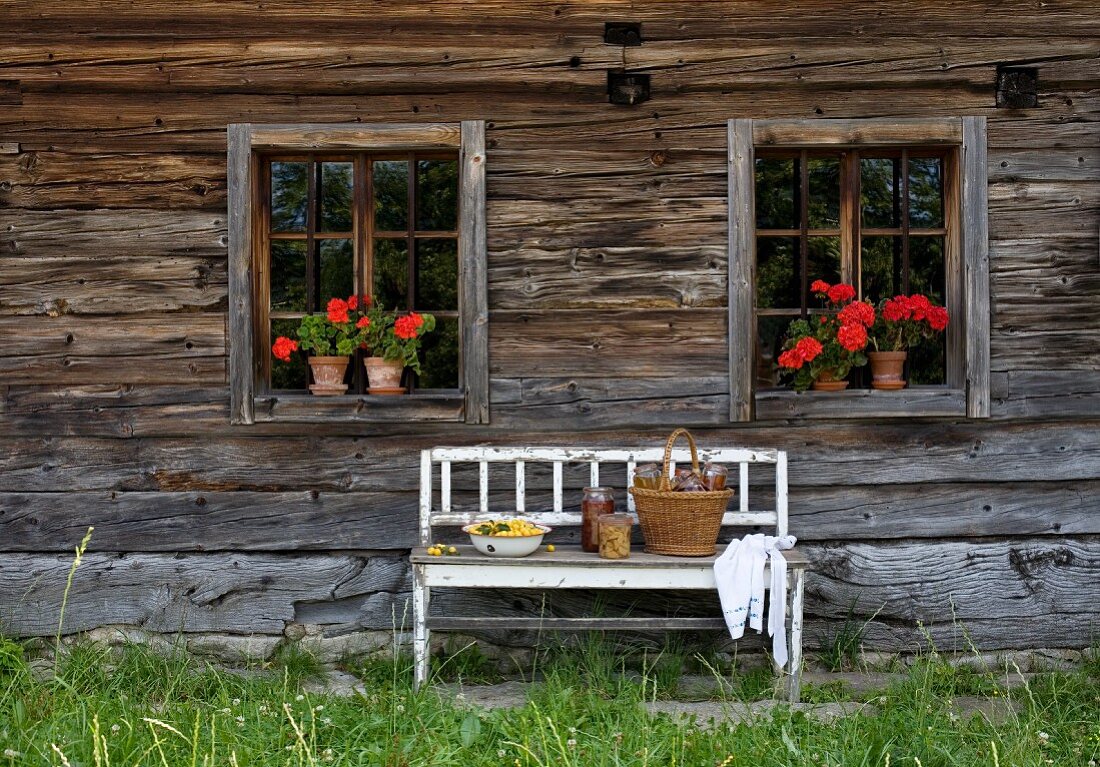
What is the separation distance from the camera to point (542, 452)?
13.9 feet

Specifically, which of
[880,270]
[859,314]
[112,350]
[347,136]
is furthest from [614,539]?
[112,350]

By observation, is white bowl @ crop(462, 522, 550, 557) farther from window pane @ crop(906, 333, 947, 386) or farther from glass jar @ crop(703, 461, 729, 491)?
window pane @ crop(906, 333, 947, 386)

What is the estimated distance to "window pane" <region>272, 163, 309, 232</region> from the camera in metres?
4.65

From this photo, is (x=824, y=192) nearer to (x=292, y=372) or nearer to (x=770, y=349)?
(x=770, y=349)

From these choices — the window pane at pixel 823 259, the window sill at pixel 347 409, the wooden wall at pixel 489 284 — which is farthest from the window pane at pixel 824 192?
the window sill at pixel 347 409

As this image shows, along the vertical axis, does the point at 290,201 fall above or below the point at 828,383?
above

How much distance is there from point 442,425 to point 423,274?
29.8 inches

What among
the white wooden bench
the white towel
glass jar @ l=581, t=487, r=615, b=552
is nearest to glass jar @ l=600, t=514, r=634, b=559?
the white wooden bench

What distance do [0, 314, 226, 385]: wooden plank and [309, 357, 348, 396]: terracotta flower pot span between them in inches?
16.6

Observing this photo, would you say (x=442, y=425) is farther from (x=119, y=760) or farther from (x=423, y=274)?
(x=119, y=760)

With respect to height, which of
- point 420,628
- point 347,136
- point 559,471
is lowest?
point 420,628

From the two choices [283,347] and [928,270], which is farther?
[928,270]

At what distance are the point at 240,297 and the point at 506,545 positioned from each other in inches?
65.8

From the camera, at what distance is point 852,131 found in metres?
4.45
